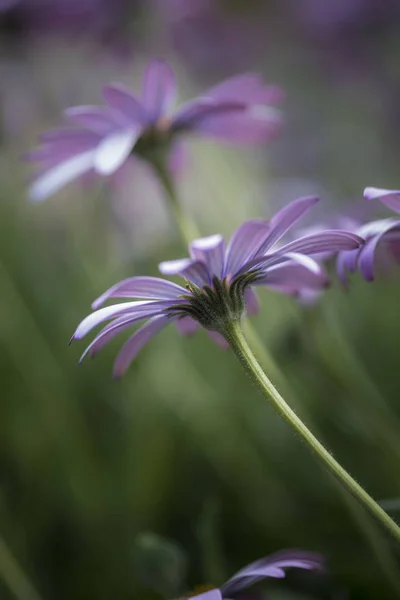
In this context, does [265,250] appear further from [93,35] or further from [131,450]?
[93,35]

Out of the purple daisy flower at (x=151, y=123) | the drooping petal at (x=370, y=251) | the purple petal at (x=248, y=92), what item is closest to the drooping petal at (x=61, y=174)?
the purple daisy flower at (x=151, y=123)

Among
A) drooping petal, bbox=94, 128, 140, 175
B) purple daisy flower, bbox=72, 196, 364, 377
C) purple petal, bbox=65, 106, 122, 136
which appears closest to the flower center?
purple daisy flower, bbox=72, 196, 364, 377

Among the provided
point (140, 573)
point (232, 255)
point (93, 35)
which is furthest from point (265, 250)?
point (93, 35)

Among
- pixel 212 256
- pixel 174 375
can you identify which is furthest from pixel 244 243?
pixel 174 375

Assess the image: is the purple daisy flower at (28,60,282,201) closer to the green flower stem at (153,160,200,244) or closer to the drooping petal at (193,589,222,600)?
the green flower stem at (153,160,200,244)

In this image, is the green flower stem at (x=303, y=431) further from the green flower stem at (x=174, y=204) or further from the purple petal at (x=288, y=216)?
the green flower stem at (x=174, y=204)

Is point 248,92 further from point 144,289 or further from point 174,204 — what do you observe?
point 144,289

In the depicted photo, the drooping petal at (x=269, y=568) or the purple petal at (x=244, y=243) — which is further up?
the purple petal at (x=244, y=243)
